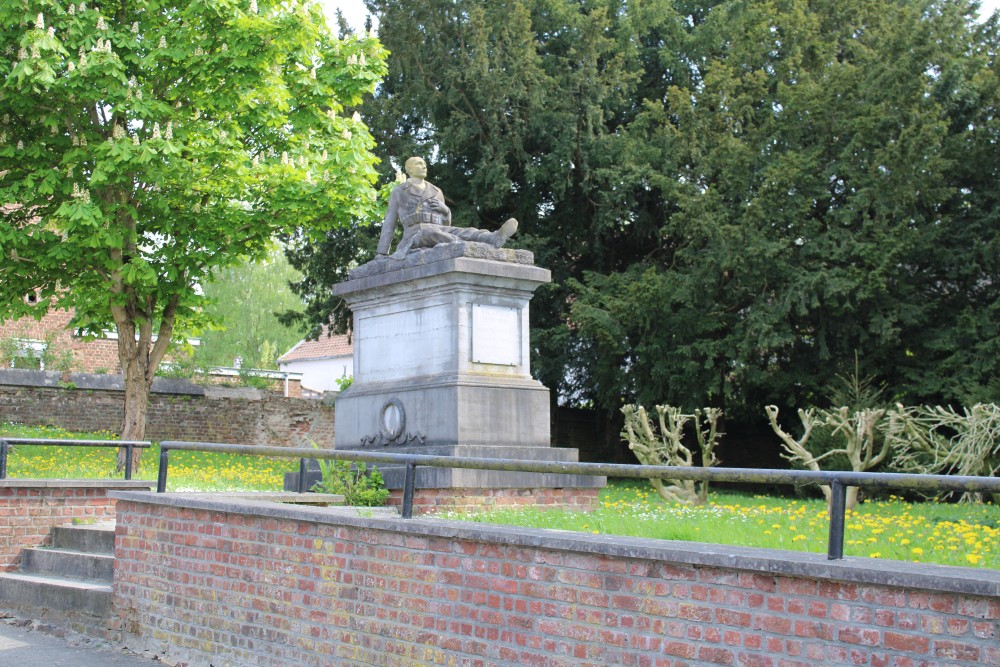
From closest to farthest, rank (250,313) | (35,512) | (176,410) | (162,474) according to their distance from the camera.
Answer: (162,474)
(35,512)
(176,410)
(250,313)

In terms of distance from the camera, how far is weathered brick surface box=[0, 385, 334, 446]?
22.6 metres

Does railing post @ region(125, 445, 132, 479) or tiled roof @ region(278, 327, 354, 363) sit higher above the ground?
tiled roof @ region(278, 327, 354, 363)

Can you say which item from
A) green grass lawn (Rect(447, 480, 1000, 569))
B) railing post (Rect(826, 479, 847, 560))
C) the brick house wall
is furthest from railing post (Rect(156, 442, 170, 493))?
the brick house wall

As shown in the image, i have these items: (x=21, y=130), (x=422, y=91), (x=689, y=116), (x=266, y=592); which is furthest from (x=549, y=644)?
(x=422, y=91)

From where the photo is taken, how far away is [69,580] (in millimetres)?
10031

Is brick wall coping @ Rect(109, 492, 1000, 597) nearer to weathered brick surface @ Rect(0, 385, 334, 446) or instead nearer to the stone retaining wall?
the stone retaining wall

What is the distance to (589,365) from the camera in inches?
961

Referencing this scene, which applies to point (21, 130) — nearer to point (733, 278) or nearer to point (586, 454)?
point (733, 278)

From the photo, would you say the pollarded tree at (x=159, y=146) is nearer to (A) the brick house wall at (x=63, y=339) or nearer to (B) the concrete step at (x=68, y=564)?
(B) the concrete step at (x=68, y=564)

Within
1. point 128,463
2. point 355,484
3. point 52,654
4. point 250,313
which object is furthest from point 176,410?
point 250,313

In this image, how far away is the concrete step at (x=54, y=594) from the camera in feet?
30.2

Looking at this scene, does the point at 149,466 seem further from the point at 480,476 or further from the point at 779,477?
the point at 779,477

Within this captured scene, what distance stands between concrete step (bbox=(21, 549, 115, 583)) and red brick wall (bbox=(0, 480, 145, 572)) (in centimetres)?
16

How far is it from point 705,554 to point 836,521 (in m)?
0.60
